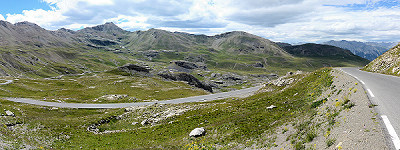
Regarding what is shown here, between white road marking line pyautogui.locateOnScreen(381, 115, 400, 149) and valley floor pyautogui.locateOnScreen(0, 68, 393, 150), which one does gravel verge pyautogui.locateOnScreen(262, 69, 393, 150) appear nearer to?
valley floor pyautogui.locateOnScreen(0, 68, 393, 150)

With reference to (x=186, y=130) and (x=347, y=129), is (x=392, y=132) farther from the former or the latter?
(x=186, y=130)

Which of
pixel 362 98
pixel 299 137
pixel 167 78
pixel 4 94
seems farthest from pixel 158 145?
pixel 167 78

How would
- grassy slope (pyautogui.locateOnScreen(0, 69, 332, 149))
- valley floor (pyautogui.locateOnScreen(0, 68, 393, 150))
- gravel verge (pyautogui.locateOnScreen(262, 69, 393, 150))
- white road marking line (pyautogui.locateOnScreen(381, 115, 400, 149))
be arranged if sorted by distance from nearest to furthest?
white road marking line (pyautogui.locateOnScreen(381, 115, 400, 149)), gravel verge (pyautogui.locateOnScreen(262, 69, 393, 150)), valley floor (pyautogui.locateOnScreen(0, 68, 393, 150)), grassy slope (pyautogui.locateOnScreen(0, 69, 332, 149))

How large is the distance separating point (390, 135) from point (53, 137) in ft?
131

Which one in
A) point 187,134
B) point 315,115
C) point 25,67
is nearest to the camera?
point 315,115

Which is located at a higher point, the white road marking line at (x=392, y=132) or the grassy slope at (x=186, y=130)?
the white road marking line at (x=392, y=132)

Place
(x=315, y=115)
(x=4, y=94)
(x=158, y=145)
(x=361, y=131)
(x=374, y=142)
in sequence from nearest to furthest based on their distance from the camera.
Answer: (x=374, y=142) < (x=361, y=131) < (x=315, y=115) < (x=158, y=145) < (x=4, y=94)

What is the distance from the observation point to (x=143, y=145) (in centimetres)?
2494

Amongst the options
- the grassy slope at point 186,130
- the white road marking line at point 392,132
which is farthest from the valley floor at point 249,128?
the white road marking line at point 392,132

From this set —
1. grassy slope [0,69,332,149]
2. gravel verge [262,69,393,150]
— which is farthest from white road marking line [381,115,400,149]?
grassy slope [0,69,332,149]

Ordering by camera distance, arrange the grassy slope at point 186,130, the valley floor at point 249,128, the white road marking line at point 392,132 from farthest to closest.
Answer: the grassy slope at point 186,130
the valley floor at point 249,128
the white road marking line at point 392,132

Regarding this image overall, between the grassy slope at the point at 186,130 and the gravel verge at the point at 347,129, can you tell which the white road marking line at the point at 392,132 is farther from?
the grassy slope at the point at 186,130

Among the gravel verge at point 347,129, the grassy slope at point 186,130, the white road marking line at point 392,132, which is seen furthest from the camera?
the grassy slope at point 186,130

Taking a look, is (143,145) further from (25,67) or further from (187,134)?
(25,67)
